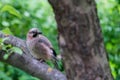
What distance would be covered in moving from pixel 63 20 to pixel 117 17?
3761mm

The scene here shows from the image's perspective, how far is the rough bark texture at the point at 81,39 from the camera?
47.3 inches

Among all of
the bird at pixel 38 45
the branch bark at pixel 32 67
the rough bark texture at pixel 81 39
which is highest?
the rough bark texture at pixel 81 39

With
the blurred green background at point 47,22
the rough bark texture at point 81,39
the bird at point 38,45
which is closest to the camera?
the rough bark texture at point 81,39

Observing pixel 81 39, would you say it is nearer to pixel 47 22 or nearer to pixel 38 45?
pixel 38 45

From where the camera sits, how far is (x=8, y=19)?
479cm

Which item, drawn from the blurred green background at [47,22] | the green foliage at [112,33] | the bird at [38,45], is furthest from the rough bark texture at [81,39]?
the green foliage at [112,33]

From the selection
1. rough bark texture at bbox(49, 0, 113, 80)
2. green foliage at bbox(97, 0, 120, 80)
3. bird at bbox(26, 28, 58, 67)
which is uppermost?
rough bark texture at bbox(49, 0, 113, 80)

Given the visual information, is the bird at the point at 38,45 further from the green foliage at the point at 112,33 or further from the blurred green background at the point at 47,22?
the green foliage at the point at 112,33

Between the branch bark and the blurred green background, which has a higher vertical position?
the branch bark

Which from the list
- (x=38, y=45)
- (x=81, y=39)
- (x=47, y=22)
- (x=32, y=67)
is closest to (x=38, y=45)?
(x=38, y=45)

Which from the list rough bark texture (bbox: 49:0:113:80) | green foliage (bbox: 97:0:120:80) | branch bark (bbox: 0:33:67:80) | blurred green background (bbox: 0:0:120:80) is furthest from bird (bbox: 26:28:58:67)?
rough bark texture (bbox: 49:0:113:80)

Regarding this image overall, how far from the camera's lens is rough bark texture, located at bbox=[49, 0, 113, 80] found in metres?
1.20

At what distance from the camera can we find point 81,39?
4.00ft

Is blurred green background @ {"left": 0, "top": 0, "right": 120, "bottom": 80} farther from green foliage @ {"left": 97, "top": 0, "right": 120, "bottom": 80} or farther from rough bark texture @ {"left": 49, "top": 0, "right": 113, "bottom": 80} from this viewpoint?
rough bark texture @ {"left": 49, "top": 0, "right": 113, "bottom": 80}
